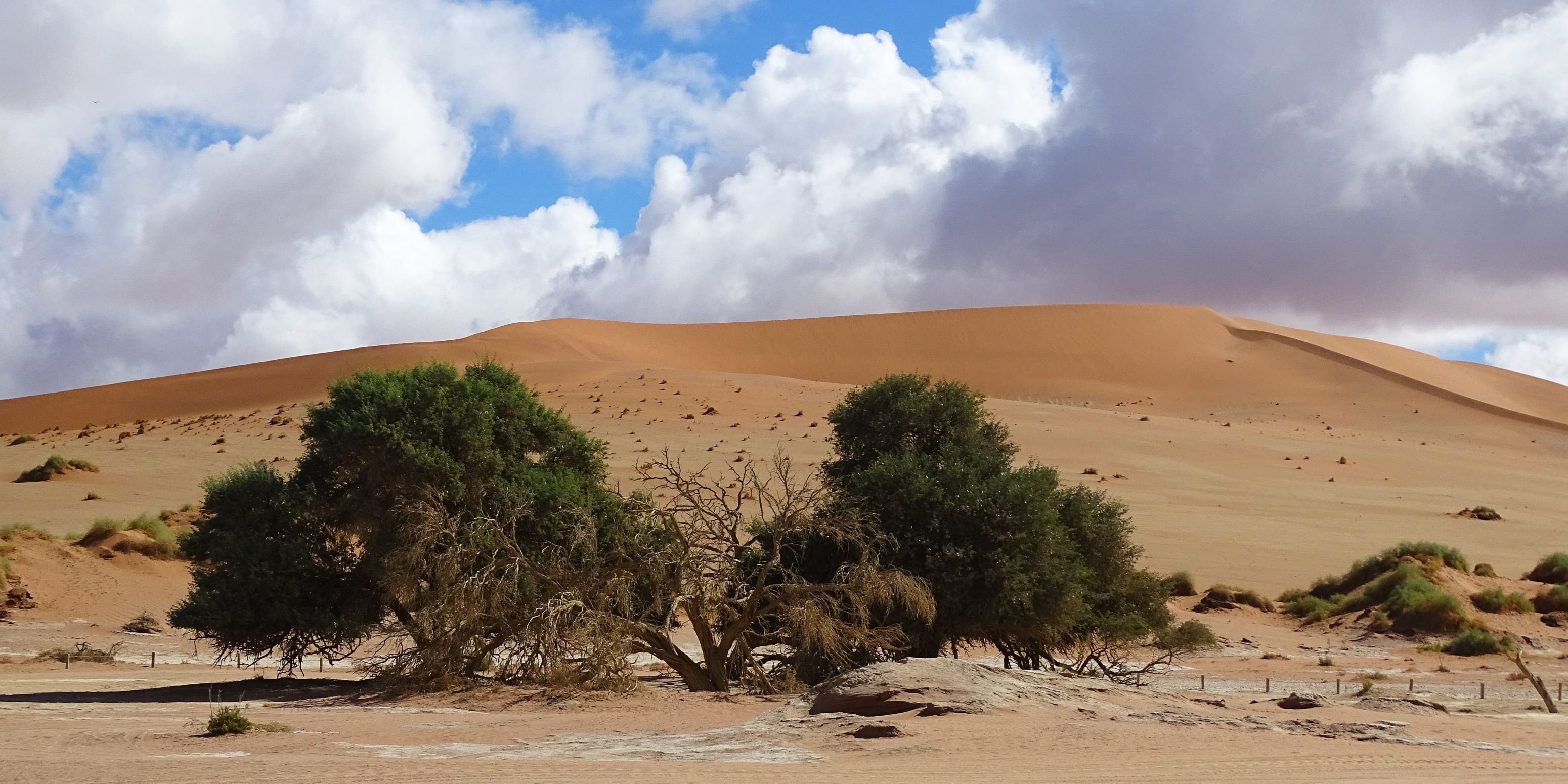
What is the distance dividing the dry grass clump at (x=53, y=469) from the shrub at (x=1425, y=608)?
4108 cm

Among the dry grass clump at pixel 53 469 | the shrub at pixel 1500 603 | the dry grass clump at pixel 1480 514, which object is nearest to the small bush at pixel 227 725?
the shrub at pixel 1500 603

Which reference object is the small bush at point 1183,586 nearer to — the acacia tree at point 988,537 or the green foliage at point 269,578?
the acacia tree at point 988,537

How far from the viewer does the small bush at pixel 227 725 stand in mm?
14750

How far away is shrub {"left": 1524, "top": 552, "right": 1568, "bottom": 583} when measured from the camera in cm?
3744

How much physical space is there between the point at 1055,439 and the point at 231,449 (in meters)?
34.0

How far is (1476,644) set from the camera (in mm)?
29422

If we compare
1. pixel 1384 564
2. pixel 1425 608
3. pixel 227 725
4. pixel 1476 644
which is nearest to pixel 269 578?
pixel 227 725

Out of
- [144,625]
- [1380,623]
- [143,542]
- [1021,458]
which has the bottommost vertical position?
[1380,623]

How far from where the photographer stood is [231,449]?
5141 centimetres

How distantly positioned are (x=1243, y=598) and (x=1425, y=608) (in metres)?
4.99

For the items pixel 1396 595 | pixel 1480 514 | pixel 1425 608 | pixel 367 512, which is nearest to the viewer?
pixel 367 512

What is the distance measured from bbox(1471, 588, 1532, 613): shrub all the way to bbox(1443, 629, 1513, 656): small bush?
4194 mm

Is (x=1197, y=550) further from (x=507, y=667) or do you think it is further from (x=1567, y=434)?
(x=1567, y=434)

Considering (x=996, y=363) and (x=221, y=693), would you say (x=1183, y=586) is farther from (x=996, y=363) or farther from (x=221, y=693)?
(x=996, y=363)
